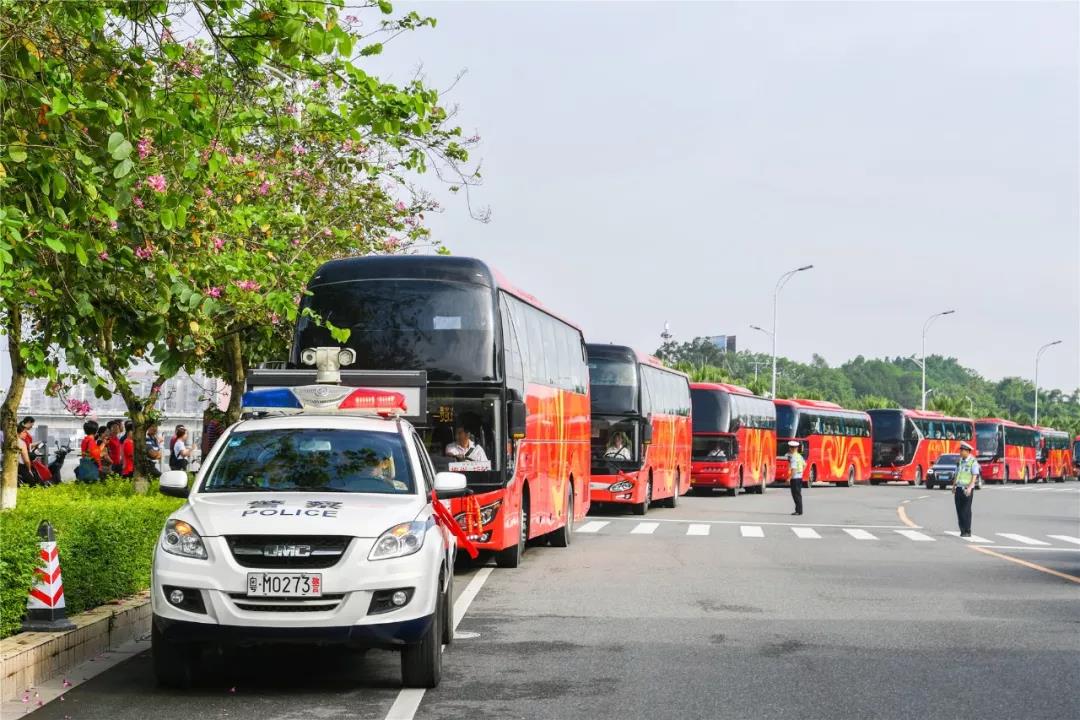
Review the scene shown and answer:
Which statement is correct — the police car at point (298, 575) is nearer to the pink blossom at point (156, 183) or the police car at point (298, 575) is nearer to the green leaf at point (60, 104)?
the green leaf at point (60, 104)

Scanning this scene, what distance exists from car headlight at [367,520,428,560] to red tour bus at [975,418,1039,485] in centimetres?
6659

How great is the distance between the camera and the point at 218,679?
31.3ft

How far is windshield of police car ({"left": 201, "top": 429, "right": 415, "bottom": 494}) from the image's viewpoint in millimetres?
9898

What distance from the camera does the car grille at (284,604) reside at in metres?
8.77

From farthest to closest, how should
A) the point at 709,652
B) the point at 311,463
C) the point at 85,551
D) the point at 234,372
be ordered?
the point at 234,372
the point at 709,652
the point at 85,551
the point at 311,463

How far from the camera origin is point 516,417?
55.2 feet

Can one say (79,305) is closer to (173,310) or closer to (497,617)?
(173,310)

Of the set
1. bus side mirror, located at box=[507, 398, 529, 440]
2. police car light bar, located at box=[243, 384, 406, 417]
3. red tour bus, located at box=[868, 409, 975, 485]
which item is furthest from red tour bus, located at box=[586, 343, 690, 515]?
red tour bus, located at box=[868, 409, 975, 485]

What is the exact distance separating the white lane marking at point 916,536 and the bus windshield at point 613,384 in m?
6.00

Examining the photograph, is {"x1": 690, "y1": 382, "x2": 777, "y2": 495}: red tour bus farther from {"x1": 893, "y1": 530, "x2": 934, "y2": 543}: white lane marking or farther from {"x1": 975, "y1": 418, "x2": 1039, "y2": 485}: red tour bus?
{"x1": 975, "y1": 418, "x2": 1039, "y2": 485}: red tour bus

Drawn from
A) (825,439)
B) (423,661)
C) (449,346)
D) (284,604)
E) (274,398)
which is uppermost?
(449,346)

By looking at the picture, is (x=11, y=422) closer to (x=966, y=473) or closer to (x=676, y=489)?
(x=966, y=473)

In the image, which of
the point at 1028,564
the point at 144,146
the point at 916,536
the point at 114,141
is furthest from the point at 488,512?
the point at 916,536

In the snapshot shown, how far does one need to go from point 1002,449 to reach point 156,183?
226 ft
